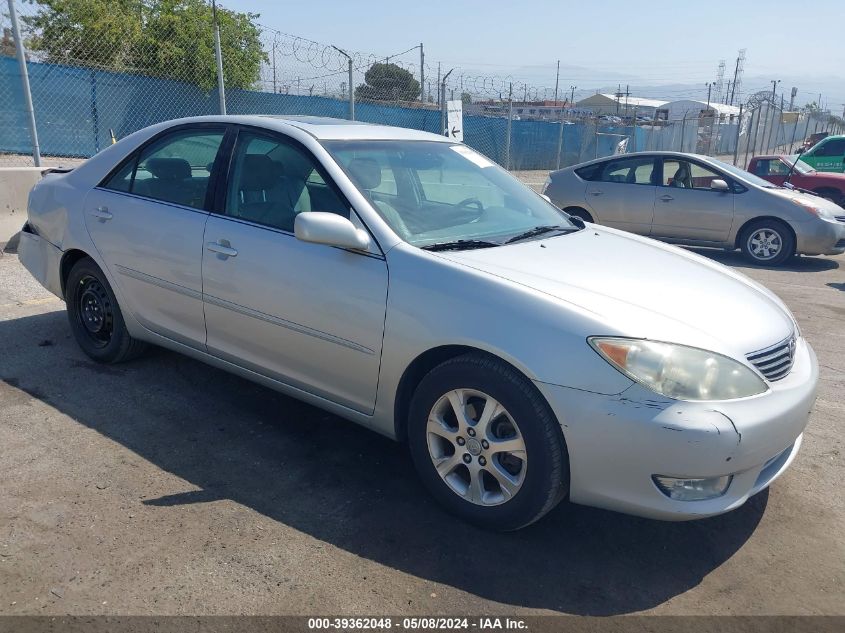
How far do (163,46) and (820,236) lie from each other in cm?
1392

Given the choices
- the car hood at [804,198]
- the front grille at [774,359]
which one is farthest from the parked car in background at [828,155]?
the front grille at [774,359]

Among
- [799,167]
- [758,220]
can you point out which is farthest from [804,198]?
[799,167]

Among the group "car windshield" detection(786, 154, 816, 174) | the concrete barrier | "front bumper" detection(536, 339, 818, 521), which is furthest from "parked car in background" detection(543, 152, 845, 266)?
"front bumper" detection(536, 339, 818, 521)

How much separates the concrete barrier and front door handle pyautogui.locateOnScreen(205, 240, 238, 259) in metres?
4.87

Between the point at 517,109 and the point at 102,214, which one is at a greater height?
the point at 517,109

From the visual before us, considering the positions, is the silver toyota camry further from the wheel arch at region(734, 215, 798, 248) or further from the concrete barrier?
the wheel arch at region(734, 215, 798, 248)

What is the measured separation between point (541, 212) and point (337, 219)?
148cm

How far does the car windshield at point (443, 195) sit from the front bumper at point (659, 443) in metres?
1.08

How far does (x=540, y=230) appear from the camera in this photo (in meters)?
3.96

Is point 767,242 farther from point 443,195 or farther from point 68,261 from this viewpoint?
point 68,261

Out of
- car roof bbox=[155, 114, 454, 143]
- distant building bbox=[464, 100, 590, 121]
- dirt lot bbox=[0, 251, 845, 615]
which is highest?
distant building bbox=[464, 100, 590, 121]

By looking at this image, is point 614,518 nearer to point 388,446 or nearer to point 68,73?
point 388,446

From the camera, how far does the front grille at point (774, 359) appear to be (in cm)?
296

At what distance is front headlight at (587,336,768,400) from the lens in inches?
107
